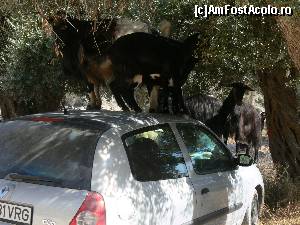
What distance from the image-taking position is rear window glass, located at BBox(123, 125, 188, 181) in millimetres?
4043

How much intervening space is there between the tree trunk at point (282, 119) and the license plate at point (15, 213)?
594cm

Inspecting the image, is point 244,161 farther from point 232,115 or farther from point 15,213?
point 232,115

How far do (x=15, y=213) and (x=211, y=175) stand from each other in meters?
2.09

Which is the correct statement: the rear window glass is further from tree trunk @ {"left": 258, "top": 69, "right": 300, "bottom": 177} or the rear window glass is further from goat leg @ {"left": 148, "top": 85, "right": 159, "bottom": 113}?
tree trunk @ {"left": 258, "top": 69, "right": 300, "bottom": 177}

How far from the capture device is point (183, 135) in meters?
4.91

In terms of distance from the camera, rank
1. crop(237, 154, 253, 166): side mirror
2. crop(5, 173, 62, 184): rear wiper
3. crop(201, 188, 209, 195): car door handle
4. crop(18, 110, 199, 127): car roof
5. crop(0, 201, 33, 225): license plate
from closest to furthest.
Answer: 1. crop(0, 201, 33, 225): license plate
2. crop(5, 173, 62, 184): rear wiper
3. crop(18, 110, 199, 127): car roof
4. crop(201, 188, 209, 195): car door handle
5. crop(237, 154, 253, 166): side mirror

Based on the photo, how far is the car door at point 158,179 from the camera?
12.8 feet

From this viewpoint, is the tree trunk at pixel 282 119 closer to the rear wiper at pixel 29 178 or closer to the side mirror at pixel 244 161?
the side mirror at pixel 244 161

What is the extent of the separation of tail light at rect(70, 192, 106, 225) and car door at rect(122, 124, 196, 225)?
241 millimetres

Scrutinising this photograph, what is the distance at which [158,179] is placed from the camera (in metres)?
4.18

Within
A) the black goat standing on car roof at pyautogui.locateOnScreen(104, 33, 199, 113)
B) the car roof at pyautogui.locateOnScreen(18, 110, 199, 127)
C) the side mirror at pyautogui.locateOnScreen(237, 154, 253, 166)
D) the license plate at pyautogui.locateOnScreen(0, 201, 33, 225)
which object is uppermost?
the black goat standing on car roof at pyautogui.locateOnScreen(104, 33, 199, 113)

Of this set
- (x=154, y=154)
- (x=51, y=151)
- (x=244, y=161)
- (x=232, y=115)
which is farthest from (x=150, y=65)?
(x=232, y=115)

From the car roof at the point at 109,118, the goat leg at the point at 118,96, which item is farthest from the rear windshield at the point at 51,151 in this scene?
the goat leg at the point at 118,96

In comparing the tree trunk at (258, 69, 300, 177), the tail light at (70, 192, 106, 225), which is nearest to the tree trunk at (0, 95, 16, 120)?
the tree trunk at (258, 69, 300, 177)
